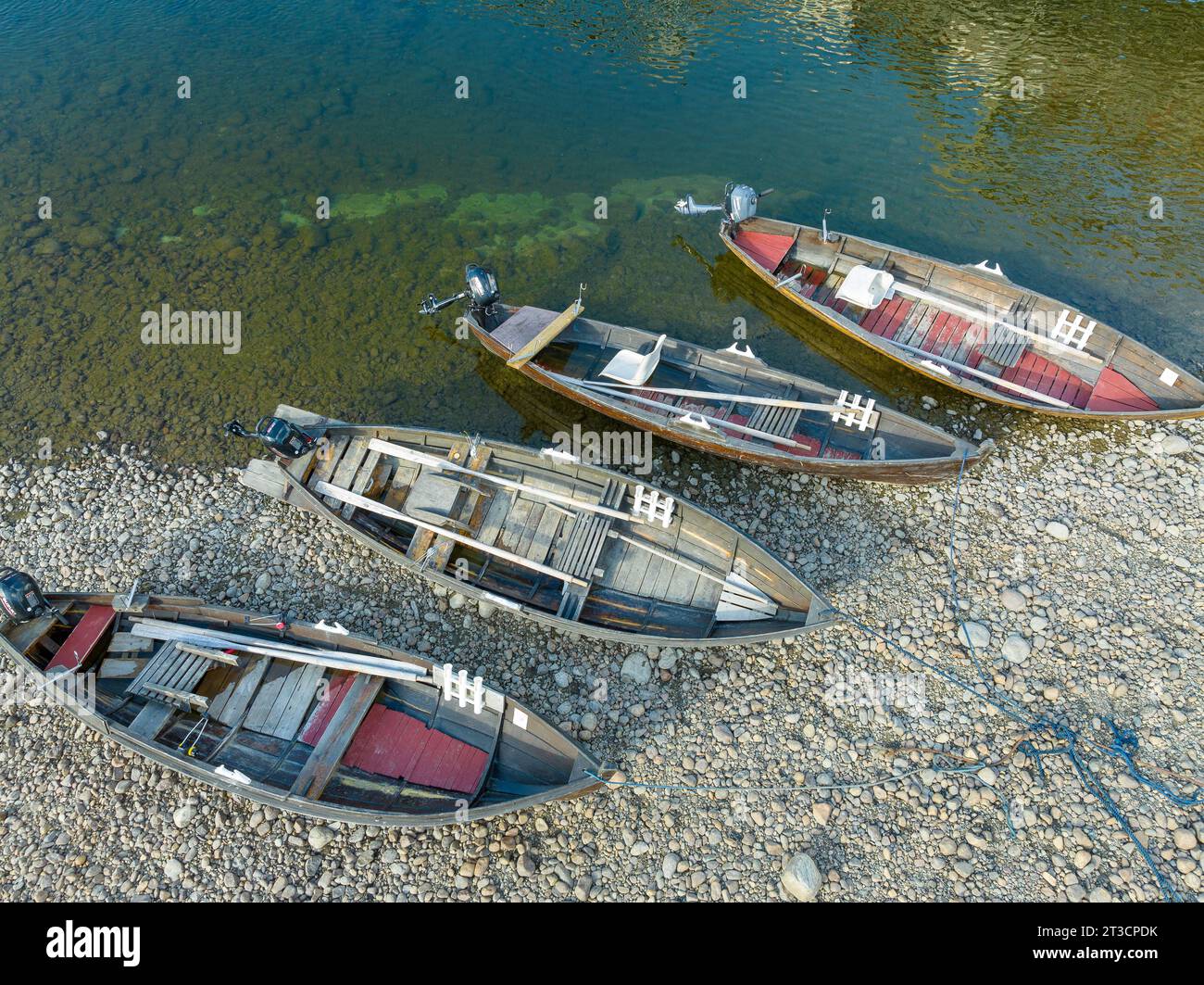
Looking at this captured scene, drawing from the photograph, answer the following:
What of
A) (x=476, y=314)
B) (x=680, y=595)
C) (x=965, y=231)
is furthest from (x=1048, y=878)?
(x=965, y=231)

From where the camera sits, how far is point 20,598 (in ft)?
44.6

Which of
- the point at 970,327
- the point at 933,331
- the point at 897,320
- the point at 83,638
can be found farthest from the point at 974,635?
the point at 83,638

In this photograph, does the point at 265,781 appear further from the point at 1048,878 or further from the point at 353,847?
the point at 1048,878

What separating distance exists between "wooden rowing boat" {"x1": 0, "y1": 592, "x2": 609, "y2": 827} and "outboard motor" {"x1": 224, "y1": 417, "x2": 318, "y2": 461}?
152 inches

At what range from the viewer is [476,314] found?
1998cm

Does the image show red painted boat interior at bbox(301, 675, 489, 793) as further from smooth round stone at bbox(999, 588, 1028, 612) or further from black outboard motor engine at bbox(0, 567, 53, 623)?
smooth round stone at bbox(999, 588, 1028, 612)

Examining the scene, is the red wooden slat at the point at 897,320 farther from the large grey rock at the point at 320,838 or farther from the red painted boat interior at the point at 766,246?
the large grey rock at the point at 320,838

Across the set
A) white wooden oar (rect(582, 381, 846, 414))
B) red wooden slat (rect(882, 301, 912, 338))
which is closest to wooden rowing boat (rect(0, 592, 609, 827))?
white wooden oar (rect(582, 381, 846, 414))

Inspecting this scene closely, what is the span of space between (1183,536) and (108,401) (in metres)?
28.7

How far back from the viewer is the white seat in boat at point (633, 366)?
18891mm

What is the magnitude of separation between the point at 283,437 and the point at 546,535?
642 centimetres

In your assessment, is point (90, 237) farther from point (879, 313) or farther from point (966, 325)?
point (966, 325)

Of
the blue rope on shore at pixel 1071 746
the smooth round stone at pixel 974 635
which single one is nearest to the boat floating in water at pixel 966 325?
the smooth round stone at pixel 974 635

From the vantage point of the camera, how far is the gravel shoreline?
42.5 feet
